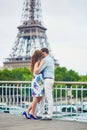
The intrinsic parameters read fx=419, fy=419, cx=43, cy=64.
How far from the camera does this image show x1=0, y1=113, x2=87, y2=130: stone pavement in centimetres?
839

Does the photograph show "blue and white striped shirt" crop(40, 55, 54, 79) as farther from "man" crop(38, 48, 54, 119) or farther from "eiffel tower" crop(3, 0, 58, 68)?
"eiffel tower" crop(3, 0, 58, 68)

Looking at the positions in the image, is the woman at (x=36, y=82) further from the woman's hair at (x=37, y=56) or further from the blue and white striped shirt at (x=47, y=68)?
the blue and white striped shirt at (x=47, y=68)

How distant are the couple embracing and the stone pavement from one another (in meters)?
0.26

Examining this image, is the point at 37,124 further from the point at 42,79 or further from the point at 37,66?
the point at 37,66

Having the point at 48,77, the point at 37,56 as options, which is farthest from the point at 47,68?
the point at 37,56

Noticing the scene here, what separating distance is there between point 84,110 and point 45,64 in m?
2.07

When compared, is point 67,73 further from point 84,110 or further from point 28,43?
point 84,110

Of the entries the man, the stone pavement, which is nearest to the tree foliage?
the man

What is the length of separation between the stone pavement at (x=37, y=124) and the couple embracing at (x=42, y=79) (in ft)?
0.87

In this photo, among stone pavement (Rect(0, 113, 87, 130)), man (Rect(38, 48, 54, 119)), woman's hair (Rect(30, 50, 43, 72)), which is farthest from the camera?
woman's hair (Rect(30, 50, 43, 72))

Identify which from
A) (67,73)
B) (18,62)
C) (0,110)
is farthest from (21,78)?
(0,110)

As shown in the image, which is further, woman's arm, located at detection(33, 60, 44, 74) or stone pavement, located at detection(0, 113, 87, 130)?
woman's arm, located at detection(33, 60, 44, 74)

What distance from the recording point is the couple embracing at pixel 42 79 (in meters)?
9.77

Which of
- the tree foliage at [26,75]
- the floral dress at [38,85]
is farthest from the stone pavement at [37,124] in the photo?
the tree foliage at [26,75]
